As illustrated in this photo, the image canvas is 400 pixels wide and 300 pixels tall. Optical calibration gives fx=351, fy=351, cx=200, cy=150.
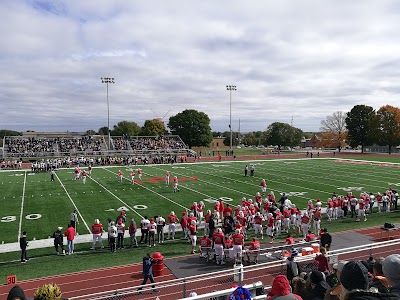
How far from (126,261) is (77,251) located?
2.70 m

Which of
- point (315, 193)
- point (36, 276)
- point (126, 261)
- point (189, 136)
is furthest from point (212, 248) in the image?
point (189, 136)

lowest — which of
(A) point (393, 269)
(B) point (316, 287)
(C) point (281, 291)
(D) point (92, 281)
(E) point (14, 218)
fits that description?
(D) point (92, 281)

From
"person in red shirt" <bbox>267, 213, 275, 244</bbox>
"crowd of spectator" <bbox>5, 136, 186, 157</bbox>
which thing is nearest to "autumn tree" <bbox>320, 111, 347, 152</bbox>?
"crowd of spectator" <bbox>5, 136, 186, 157</bbox>

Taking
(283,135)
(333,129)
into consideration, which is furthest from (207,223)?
(333,129)

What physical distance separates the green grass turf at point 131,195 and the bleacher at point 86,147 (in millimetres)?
16963

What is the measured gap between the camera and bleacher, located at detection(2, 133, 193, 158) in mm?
53869

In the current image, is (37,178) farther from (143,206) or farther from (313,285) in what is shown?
(313,285)

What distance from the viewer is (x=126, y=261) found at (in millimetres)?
13016

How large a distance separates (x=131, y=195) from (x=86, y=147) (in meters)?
37.4

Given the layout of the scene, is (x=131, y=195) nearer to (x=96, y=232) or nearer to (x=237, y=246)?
(x=96, y=232)

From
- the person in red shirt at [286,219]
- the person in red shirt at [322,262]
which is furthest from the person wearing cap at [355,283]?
the person in red shirt at [286,219]

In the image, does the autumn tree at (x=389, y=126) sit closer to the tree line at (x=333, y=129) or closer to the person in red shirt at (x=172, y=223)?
the tree line at (x=333, y=129)

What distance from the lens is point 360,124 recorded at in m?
74.8

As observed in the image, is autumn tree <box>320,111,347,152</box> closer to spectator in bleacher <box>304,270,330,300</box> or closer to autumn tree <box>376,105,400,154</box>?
autumn tree <box>376,105,400,154</box>
